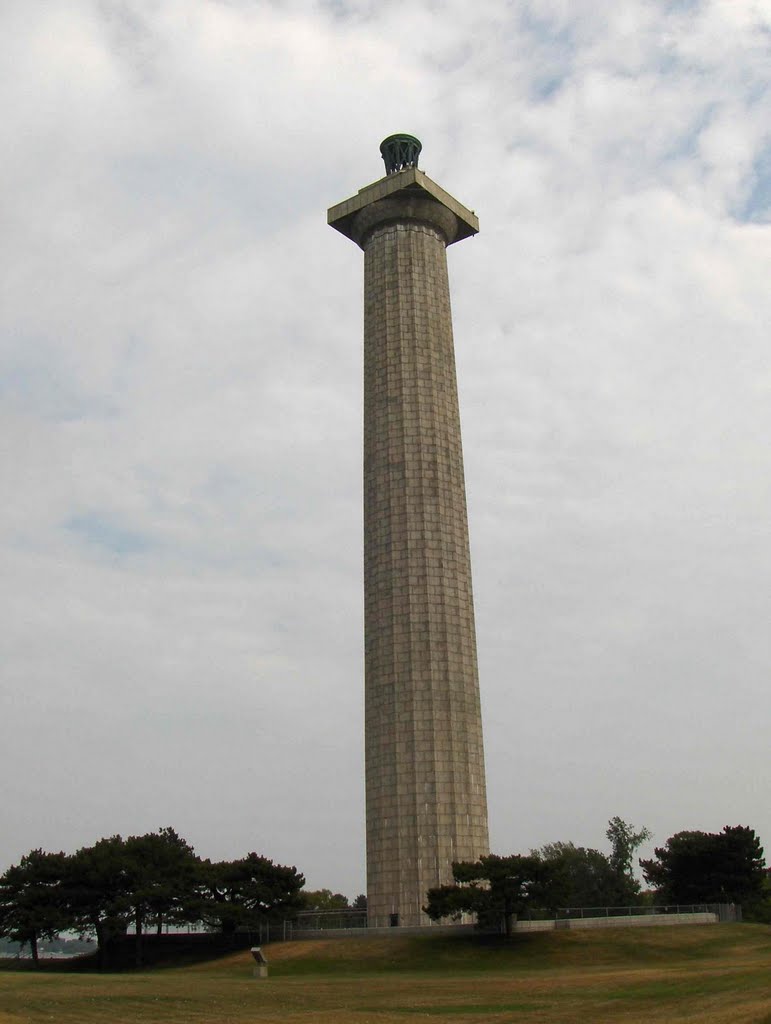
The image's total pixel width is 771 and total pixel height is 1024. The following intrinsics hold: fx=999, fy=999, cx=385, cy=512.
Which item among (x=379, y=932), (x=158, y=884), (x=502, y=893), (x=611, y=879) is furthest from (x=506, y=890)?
Result: (x=611, y=879)

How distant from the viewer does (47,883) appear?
55781 mm

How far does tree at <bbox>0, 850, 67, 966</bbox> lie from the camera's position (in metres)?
53.7

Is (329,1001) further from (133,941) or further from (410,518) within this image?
(410,518)

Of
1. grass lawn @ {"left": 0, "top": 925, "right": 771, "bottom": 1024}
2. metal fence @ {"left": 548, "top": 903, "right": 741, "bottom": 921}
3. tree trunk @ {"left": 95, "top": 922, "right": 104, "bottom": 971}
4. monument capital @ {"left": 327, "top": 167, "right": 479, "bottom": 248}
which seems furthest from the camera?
monument capital @ {"left": 327, "top": 167, "right": 479, "bottom": 248}

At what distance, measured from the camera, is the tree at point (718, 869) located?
60.1 metres

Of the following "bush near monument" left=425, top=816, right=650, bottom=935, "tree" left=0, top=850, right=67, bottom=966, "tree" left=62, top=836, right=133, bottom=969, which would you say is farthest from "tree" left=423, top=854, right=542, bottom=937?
"tree" left=0, top=850, right=67, bottom=966

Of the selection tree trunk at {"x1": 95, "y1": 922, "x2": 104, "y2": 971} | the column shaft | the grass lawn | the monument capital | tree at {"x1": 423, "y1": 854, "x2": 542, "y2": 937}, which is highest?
the monument capital

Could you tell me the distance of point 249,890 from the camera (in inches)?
2071

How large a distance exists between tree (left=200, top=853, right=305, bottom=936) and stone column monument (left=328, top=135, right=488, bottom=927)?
229 inches

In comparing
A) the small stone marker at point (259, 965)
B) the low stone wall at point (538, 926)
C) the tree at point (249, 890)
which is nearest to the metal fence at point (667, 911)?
the low stone wall at point (538, 926)

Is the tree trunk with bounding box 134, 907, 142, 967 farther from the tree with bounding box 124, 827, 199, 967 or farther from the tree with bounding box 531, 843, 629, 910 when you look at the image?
the tree with bounding box 531, 843, 629, 910

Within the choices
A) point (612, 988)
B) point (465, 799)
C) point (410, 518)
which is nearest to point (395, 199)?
point (410, 518)

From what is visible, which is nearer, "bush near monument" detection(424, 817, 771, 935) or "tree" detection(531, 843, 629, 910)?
"bush near monument" detection(424, 817, 771, 935)

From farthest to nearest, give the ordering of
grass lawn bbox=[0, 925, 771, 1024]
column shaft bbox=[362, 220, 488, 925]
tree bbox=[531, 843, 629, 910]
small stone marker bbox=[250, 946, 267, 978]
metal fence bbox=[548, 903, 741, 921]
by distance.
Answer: tree bbox=[531, 843, 629, 910], column shaft bbox=[362, 220, 488, 925], metal fence bbox=[548, 903, 741, 921], small stone marker bbox=[250, 946, 267, 978], grass lawn bbox=[0, 925, 771, 1024]
